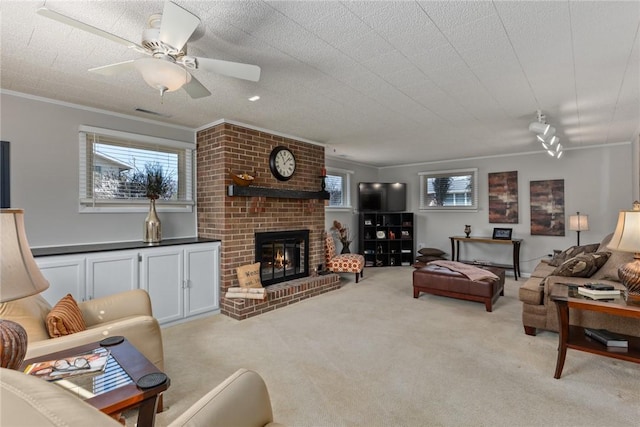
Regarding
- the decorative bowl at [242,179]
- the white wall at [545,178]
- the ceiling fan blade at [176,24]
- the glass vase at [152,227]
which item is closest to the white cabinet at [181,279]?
the glass vase at [152,227]

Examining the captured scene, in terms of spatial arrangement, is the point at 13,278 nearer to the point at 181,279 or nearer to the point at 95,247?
the point at 95,247

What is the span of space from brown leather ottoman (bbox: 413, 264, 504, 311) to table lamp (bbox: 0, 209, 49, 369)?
4229mm

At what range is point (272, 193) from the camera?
4250 millimetres

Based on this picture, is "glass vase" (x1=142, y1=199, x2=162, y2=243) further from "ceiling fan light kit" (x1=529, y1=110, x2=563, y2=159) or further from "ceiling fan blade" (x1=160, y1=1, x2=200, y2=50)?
"ceiling fan light kit" (x1=529, y1=110, x2=563, y2=159)

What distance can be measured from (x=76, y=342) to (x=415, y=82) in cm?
305

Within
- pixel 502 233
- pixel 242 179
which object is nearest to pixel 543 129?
pixel 502 233

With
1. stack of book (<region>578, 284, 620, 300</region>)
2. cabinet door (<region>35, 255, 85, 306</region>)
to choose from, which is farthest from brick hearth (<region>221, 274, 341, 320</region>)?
stack of book (<region>578, 284, 620, 300</region>)

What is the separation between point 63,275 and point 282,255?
2.56 m

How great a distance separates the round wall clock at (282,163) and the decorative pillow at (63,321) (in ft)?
9.64

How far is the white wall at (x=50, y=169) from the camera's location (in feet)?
9.82

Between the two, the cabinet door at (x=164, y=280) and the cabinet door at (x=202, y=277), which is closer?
the cabinet door at (x=164, y=280)

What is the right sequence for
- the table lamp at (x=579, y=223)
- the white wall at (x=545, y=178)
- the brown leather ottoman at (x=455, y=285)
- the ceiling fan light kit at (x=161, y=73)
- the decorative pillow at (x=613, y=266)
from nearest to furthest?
the ceiling fan light kit at (x=161, y=73) → the decorative pillow at (x=613, y=266) → the brown leather ottoman at (x=455, y=285) → the table lamp at (x=579, y=223) → the white wall at (x=545, y=178)

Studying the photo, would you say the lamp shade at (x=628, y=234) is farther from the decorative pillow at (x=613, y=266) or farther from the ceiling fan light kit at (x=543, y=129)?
the ceiling fan light kit at (x=543, y=129)

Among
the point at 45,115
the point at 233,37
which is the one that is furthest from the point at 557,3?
the point at 45,115
